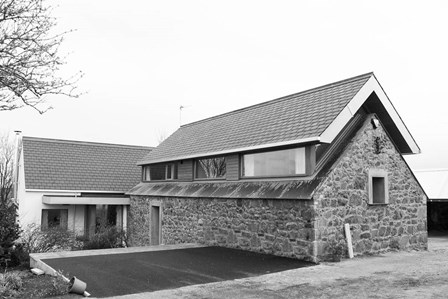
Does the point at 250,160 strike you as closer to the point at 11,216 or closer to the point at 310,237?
the point at 310,237

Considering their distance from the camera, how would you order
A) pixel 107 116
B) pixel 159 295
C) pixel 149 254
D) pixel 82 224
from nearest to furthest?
pixel 159 295 → pixel 149 254 → pixel 82 224 → pixel 107 116

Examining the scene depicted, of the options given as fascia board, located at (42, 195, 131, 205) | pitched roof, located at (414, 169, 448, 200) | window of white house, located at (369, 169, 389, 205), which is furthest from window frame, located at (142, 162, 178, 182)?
pitched roof, located at (414, 169, 448, 200)

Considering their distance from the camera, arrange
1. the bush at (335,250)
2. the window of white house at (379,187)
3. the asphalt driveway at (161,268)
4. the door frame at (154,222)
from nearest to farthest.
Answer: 1. the asphalt driveway at (161,268)
2. the bush at (335,250)
3. the window of white house at (379,187)
4. the door frame at (154,222)

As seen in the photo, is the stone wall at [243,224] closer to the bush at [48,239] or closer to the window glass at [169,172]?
the window glass at [169,172]

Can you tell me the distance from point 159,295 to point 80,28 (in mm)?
5559

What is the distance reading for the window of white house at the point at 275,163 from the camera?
1246 centimetres

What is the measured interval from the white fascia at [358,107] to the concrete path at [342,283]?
353 centimetres

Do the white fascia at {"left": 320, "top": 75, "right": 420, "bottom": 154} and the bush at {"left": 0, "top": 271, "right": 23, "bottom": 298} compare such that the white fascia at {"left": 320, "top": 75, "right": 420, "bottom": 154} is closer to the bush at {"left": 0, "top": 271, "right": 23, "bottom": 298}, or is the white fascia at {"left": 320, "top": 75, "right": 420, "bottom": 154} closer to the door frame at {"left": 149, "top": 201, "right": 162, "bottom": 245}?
the bush at {"left": 0, "top": 271, "right": 23, "bottom": 298}

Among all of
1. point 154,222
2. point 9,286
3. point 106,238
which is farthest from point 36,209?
point 9,286

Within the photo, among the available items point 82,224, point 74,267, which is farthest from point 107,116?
point 74,267

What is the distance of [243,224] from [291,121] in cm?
372

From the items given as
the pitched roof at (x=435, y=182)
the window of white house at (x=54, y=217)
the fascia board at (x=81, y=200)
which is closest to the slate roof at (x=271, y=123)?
the fascia board at (x=81, y=200)

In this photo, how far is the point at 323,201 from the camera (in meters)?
11.4

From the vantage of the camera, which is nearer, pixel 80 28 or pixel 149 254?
pixel 80 28
